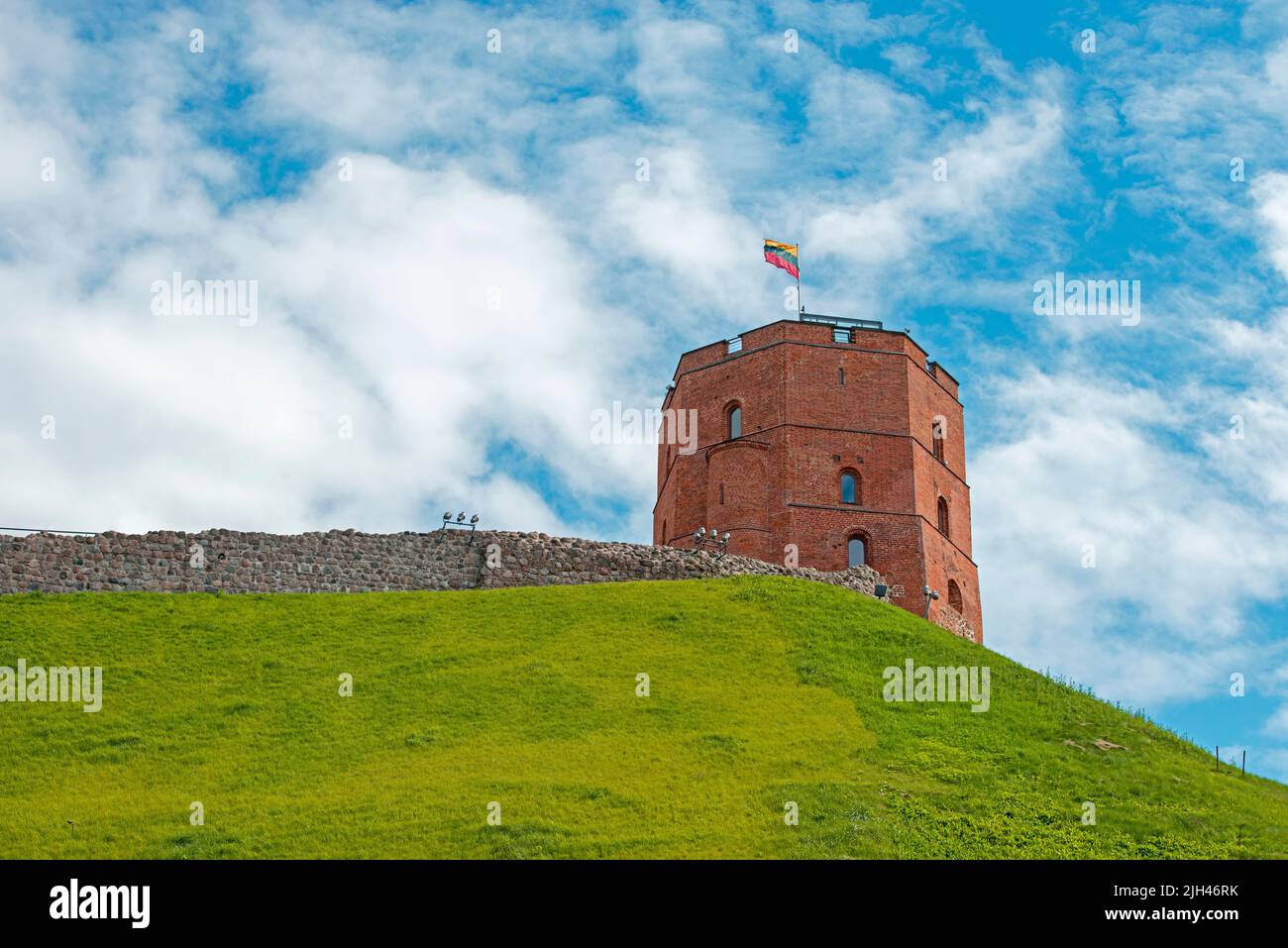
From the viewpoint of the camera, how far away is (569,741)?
27.1m

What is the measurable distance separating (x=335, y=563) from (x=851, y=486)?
17486 millimetres

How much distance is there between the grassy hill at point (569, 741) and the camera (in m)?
23.2

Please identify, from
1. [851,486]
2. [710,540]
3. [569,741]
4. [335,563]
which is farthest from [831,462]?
[569,741]

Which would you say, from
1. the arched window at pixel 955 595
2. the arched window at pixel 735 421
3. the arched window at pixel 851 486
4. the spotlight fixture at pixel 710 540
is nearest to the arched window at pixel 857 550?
the arched window at pixel 851 486

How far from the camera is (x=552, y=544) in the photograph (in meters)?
39.0

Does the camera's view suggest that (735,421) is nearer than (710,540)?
No

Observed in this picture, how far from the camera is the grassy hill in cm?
2319

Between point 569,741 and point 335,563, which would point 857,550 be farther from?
point 569,741

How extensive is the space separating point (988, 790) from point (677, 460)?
25.3m

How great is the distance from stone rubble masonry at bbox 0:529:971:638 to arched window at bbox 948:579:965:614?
8374mm

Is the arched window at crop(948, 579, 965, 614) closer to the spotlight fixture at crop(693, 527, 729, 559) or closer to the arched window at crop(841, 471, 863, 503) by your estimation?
the arched window at crop(841, 471, 863, 503)

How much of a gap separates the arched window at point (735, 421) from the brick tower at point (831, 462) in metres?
0.05

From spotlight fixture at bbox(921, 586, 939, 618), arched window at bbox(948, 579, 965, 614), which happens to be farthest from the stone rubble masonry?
arched window at bbox(948, 579, 965, 614)
